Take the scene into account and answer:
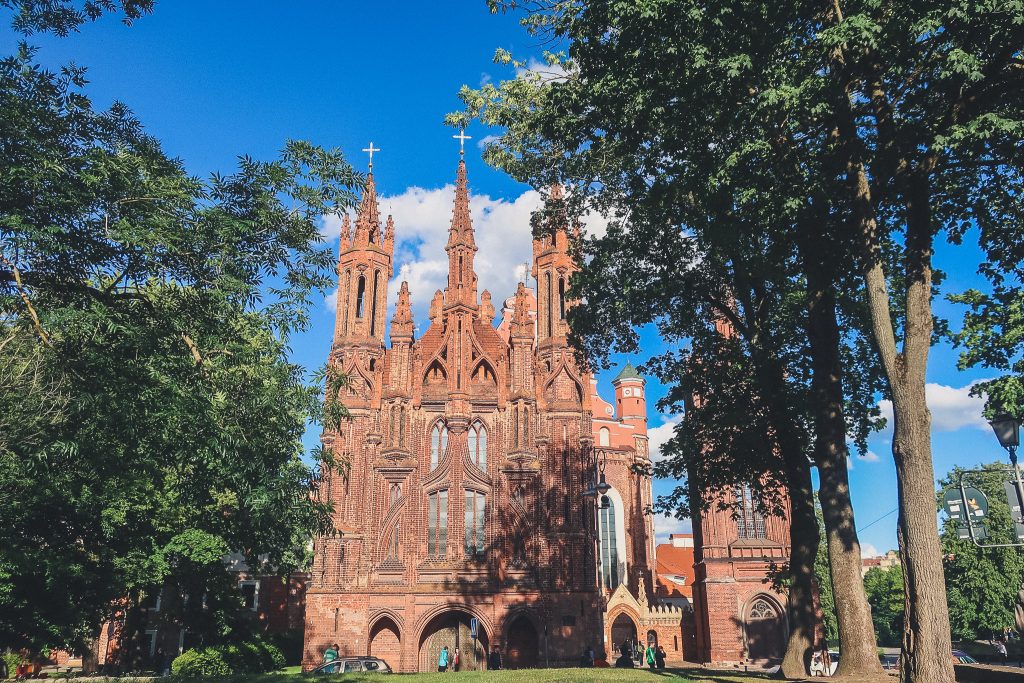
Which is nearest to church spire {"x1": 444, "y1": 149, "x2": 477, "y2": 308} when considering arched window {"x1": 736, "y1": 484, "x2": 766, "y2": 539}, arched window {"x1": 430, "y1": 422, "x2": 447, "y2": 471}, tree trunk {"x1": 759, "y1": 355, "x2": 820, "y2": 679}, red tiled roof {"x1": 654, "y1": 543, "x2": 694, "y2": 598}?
arched window {"x1": 430, "y1": 422, "x2": 447, "y2": 471}

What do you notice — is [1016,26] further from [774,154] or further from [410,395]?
[410,395]

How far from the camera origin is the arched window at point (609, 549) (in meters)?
55.0

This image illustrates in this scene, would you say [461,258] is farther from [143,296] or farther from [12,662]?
[143,296]

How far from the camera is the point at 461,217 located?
4072cm

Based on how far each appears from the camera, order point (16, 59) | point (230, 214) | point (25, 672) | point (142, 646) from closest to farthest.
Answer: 1. point (16, 59)
2. point (230, 214)
3. point (25, 672)
4. point (142, 646)

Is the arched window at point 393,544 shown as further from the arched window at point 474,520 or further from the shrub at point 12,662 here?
the shrub at point 12,662

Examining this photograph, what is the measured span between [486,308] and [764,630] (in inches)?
849

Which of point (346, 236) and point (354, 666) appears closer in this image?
point (354, 666)

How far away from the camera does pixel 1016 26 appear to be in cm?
1016

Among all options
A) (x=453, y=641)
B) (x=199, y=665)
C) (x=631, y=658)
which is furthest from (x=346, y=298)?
(x=631, y=658)

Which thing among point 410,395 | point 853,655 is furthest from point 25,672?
point 853,655

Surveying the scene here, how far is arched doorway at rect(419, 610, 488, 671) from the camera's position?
3403 cm

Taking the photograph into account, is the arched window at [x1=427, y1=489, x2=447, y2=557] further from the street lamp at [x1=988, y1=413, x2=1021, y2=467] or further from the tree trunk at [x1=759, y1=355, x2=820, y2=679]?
the street lamp at [x1=988, y1=413, x2=1021, y2=467]

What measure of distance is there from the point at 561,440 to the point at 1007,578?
96.0 ft
